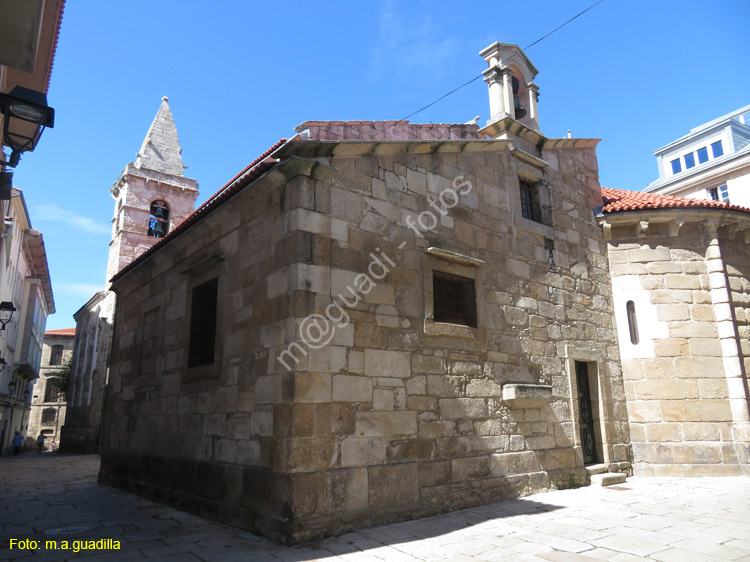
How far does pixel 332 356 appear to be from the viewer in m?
5.14

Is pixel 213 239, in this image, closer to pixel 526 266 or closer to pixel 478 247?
pixel 478 247

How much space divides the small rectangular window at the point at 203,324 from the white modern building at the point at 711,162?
22.6 m

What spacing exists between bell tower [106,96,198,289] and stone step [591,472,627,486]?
1631 cm

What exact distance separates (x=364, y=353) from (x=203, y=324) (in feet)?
9.24

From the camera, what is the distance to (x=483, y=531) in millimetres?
5059

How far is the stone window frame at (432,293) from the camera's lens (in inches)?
243

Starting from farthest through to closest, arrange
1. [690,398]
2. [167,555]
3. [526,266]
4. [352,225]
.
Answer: [690,398], [526,266], [352,225], [167,555]

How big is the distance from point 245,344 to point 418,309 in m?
2.07

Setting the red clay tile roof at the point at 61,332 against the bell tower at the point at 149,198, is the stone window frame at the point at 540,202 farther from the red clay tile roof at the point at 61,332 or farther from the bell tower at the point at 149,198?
the red clay tile roof at the point at 61,332

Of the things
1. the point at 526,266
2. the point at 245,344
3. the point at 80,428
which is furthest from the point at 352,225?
the point at 80,428

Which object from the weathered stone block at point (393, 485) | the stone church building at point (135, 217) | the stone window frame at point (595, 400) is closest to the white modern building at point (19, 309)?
the stone church building at point (135, 217)

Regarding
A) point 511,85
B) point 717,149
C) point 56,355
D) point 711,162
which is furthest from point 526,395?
point 56,355

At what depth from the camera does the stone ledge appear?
6811 millimetres

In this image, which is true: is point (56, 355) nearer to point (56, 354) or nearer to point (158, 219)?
point (56, 354)
